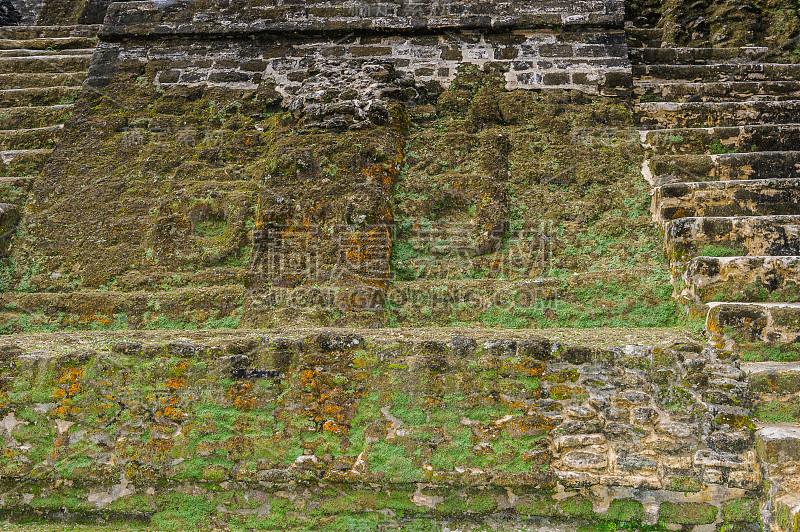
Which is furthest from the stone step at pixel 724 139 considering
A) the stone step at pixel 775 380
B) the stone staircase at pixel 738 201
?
the stone step at pixel 775 380

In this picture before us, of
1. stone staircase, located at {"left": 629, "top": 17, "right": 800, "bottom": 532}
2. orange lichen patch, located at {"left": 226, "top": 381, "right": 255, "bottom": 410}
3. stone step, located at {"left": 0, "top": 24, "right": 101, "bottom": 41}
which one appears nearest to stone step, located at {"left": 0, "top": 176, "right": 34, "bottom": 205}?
stone step, located at {"left": 0, "top": 24, "right": 101, "bottom": 41}

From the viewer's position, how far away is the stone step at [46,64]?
639 cm

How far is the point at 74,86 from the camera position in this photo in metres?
6.12

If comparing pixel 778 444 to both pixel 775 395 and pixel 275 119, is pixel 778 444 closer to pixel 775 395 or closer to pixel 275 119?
pixel 775 395

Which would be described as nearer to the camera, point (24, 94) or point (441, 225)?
point (441, 225)

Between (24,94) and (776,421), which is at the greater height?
(24,94)

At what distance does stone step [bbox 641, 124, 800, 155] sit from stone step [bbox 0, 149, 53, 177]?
A: 17.1ft

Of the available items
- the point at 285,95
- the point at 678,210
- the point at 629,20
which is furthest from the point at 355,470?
the point at 629,20

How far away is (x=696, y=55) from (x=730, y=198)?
2259 mm

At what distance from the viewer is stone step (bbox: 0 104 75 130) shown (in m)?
5.78

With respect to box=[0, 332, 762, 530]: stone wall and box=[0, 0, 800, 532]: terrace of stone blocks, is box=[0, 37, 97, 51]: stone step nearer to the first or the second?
box=[0, 0, 800, 532]: terrace of stone blocks

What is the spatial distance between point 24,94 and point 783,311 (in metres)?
6.72

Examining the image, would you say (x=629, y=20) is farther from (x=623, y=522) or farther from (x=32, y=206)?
(x=32, y=206)

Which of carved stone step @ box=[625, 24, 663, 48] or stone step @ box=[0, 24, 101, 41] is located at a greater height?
stone step @ box=[0, 24, 101, 41]
